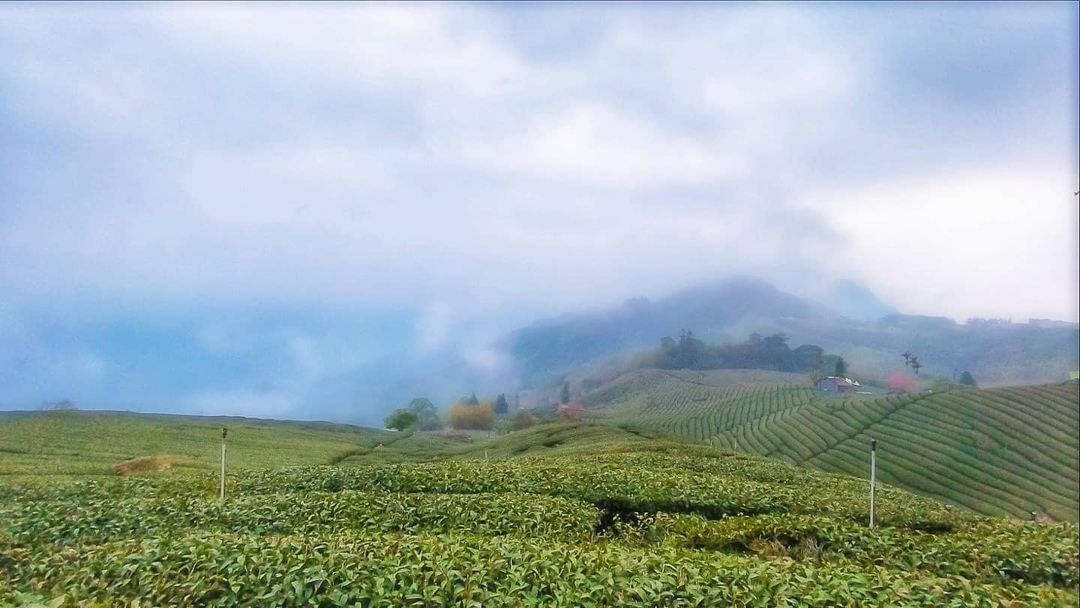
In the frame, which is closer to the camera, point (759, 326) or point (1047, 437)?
point (759, 326)

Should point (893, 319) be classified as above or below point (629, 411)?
above

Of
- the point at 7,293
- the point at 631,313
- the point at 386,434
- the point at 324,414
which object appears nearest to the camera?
the point at 7,293

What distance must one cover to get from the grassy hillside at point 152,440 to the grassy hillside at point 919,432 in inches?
191

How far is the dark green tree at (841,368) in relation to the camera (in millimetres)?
10602

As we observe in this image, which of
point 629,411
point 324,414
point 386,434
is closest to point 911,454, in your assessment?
point 629,411

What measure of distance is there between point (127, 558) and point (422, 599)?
5.76ft

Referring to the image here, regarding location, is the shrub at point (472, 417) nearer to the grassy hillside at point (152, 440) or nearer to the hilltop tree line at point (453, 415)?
the hilltop tree line at point (453, 415)

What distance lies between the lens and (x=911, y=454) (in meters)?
10.8

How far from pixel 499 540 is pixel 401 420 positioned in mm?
3277

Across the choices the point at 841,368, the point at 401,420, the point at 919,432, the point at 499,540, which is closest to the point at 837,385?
the point at 841,368

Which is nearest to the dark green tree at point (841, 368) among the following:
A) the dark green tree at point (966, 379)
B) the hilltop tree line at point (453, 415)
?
the dark green tree at point (966, 379)

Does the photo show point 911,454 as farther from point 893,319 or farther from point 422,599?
point 422,599

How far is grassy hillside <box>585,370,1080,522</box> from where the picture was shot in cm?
1055

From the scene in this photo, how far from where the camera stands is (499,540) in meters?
4.84
